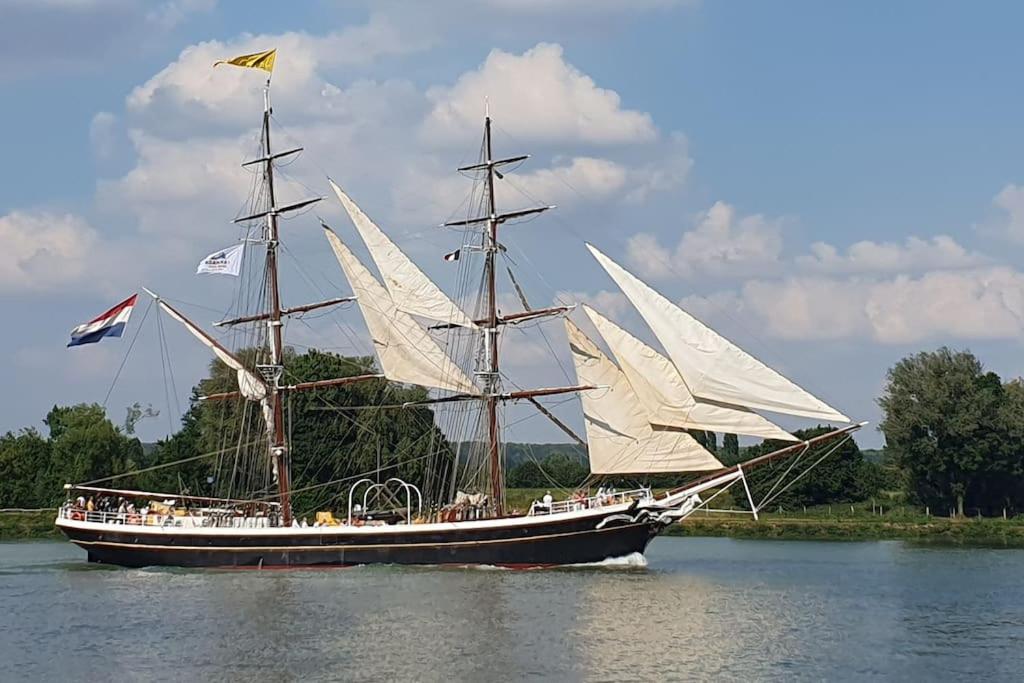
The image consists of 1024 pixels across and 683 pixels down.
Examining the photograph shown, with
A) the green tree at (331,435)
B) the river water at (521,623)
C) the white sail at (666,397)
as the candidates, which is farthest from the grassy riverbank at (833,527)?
the white sail at (666,397)

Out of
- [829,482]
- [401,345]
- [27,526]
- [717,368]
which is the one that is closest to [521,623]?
[717,368]

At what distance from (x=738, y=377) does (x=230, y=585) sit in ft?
71.6

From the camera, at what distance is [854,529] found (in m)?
86.8

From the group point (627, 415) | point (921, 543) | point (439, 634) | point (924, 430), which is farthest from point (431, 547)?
point (924, 430)

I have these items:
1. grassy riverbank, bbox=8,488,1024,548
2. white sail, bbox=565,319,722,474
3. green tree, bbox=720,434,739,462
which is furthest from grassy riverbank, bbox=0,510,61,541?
green tree, bbox=720,434,739,462

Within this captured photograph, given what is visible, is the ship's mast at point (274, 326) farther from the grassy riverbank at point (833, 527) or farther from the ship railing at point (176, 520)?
the grassy riverbank at point (833, 527)

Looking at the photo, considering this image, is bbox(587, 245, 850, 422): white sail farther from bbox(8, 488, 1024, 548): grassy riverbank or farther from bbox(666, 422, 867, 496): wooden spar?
bbox(8, 488, 1024, 548): grassy riverbank

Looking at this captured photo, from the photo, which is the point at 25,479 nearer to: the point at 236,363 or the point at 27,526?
the point at 27,526

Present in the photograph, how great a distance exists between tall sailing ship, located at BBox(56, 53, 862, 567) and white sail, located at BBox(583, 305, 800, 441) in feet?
0.21

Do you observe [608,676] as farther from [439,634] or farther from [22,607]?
[22,607]

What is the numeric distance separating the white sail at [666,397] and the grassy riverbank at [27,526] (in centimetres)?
5120

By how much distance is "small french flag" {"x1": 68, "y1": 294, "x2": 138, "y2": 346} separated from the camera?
6256cm

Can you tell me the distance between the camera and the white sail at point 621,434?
5894 cm

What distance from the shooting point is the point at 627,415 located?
60.2 m
